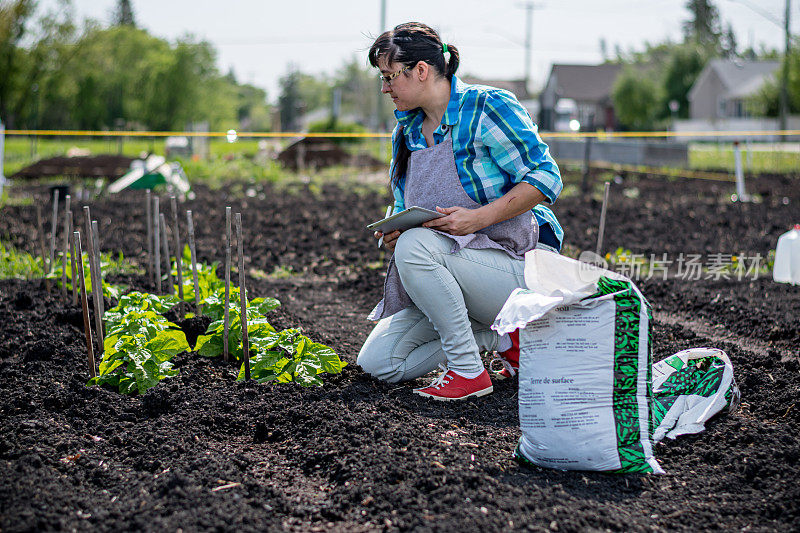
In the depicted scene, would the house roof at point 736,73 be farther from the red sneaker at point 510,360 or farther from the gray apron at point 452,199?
the gray apron at point 452,199

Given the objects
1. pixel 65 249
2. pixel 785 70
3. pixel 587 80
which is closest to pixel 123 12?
pixel 587 80

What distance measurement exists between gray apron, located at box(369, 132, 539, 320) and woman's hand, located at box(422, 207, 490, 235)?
30 millimetres

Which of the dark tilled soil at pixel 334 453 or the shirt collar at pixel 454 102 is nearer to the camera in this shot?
the dark tilled soil at pixel 334 453

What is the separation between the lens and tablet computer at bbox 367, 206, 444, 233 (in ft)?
9.55

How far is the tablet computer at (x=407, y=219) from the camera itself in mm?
2910

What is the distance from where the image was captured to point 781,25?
2905cm

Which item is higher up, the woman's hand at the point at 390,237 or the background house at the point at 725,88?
the background house at the point at 725,88

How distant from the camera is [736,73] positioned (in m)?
47.8

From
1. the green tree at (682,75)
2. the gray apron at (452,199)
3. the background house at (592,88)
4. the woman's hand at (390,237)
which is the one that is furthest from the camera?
the background house at (592,88)

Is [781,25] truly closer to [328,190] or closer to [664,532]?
[328,190]

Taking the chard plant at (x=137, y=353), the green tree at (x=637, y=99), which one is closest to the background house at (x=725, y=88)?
the green tree at (x=637, y=99)

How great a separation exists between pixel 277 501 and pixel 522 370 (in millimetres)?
851

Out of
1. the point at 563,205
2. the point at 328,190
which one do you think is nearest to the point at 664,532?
the point at 563,205

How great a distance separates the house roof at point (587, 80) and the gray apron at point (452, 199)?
185 ft
